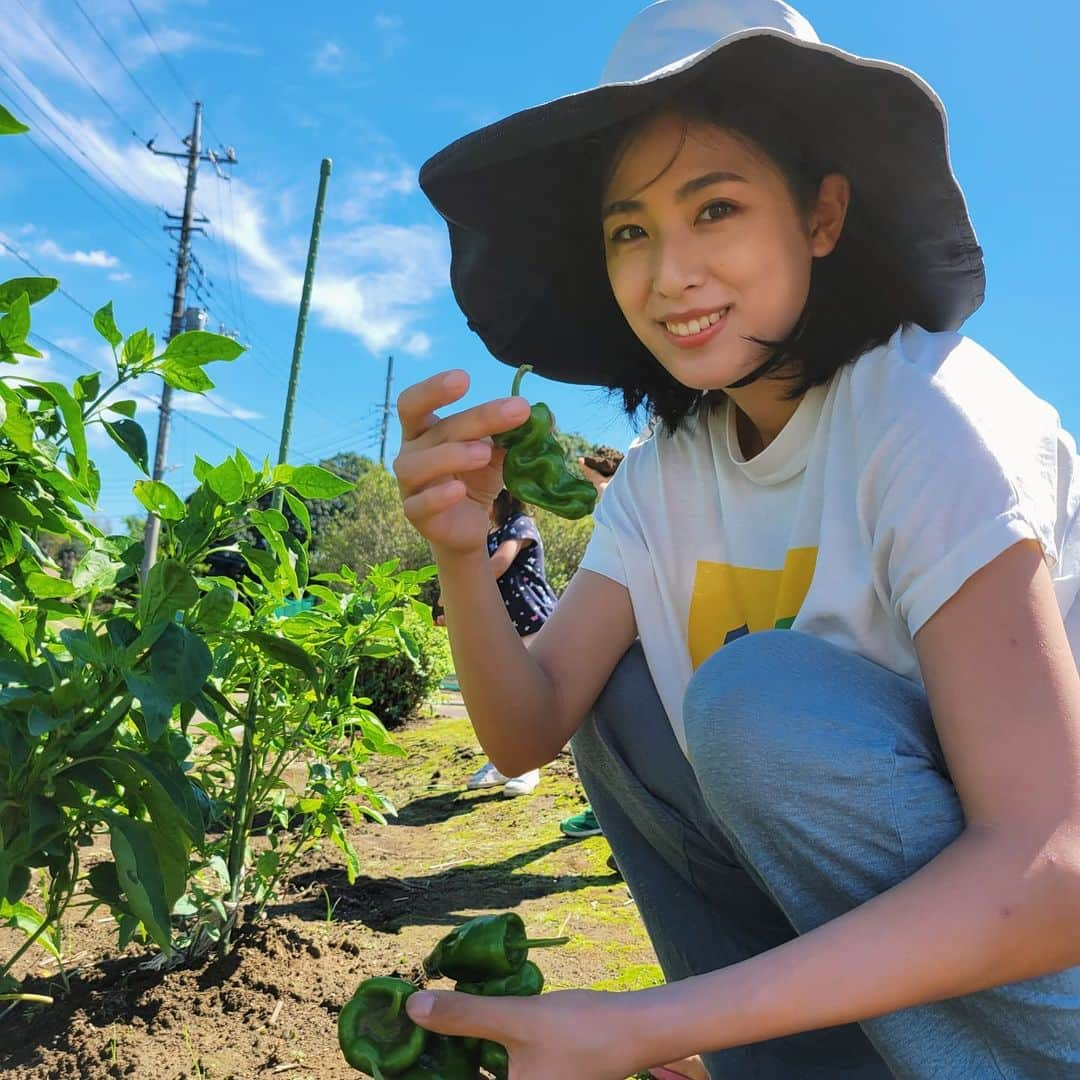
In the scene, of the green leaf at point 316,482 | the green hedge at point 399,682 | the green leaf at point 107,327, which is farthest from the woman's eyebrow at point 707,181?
the green hedge at point 399,682

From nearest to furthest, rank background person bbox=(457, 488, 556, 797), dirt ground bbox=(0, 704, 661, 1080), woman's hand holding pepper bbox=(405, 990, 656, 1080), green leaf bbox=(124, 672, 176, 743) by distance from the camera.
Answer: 1. woman's hand holding pepper bbox=(405, 990, 656, 1080)
2. green leaf bbox=(124, 672, 176, 743)
3. dirt ground bbox=(0, 704, 661, 1080)
4. background person bbox=(457, 488, 556, 797)

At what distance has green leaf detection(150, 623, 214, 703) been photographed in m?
1.25

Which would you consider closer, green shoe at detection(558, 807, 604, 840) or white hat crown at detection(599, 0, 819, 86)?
white hat crown at detection(599, 0, 819, 86)

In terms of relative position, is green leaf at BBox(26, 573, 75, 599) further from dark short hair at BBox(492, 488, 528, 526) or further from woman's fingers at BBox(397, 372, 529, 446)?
dark short hair at BBox(492, 488, 528, 526)

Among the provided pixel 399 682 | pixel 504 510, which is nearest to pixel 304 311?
pixel 399 682

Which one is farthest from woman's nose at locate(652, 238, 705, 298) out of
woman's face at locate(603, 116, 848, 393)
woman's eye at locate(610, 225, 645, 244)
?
woman's eye at locate(610, 225, 645, 244)

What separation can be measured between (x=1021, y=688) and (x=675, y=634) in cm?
71

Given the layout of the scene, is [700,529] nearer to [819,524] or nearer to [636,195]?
[819,524]

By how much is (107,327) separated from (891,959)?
1.27 metres

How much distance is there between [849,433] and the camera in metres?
1.41

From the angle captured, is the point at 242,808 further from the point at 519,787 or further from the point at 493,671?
the point at 519,787

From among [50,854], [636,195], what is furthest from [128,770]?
[636,195]

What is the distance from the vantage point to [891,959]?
94 cm

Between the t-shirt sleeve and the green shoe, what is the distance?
2425mm
